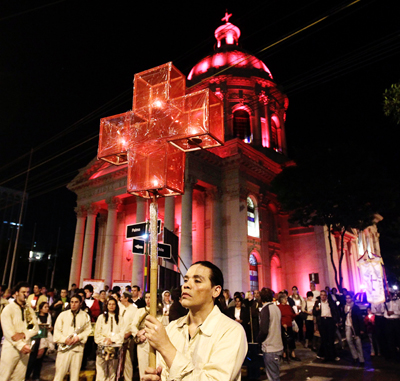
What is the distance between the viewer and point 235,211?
26.9 meters

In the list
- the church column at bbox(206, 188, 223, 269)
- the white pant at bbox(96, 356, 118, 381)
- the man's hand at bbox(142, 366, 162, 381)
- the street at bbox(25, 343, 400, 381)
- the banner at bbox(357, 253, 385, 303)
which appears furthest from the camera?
the church column at bbox(206, 188, 223, 269)

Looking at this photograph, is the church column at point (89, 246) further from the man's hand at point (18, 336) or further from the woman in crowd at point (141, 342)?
the man's hand at point (18, 336)

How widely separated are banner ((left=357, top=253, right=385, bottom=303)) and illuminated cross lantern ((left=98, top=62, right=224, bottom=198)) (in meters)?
14.3

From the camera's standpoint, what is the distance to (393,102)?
26.3ft

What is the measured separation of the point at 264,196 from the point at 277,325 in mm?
24741

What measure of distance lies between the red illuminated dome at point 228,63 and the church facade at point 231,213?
0.56 ft

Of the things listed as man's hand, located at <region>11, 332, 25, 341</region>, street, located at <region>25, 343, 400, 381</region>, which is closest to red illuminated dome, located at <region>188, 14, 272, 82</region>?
street, located at <region>25, 343, 400, 381</region>

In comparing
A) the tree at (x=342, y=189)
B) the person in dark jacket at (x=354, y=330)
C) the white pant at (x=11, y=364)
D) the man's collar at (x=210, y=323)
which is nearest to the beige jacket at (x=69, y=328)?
the white pant at (x=11, y=364)

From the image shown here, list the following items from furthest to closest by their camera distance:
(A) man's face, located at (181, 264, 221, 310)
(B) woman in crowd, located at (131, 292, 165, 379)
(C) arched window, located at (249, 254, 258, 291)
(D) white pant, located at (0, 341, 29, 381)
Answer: (C) arched window, located at (249, 254, 258, 291), (B) woman in crowd, located at (131, 292, 165, 379), (D) white pant, located at (0, 341, 29, 381), (A) man's face, located at (181, 264, 221, 310)

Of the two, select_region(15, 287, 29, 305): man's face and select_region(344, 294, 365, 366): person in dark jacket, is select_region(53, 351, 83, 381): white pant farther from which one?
select_region(344, 294, 365, 366): person in dark jacket

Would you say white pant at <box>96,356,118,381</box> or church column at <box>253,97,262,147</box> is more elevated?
church column at <box>253,97,262,147</box>

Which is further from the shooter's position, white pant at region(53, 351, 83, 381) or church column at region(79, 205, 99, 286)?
church column at region(79, 205, 99, 286)

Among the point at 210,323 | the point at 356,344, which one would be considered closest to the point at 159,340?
the point at 210,323

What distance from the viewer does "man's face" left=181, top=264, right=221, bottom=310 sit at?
2475 millimetres
